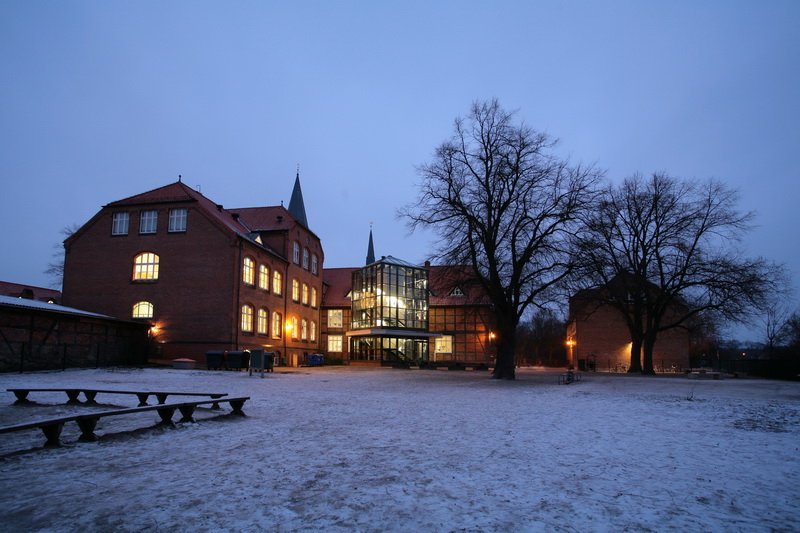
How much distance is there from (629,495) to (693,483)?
104 centimetres

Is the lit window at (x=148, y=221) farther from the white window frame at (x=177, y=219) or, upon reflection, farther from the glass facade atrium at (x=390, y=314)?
the glass facade atrium at (x=390, y=314)

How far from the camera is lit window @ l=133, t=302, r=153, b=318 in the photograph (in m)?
36.2

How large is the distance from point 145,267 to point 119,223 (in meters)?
4.06

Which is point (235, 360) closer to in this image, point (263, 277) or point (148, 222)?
point (263, 277)

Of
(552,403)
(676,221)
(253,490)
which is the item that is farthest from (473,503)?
(676,221)

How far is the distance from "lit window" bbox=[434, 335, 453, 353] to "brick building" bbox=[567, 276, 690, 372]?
41.6 feet

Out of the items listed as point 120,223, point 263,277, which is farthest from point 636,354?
point 120,223

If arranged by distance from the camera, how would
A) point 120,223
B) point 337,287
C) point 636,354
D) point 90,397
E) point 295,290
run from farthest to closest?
point 337,287, point 295,290, point 636,354, point 120,223, point 90,397

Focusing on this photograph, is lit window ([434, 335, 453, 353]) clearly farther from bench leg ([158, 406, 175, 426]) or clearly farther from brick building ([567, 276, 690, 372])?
bench leg ([158, 406, 175, 426])

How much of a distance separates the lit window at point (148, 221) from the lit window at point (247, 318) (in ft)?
27.6

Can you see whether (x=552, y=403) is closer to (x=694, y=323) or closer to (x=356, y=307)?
(x=694, y=323)

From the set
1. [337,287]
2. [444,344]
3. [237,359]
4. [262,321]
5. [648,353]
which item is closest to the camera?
[237,359]

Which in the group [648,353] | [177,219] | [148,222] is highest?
[177,219]

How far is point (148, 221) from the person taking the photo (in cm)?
3759
